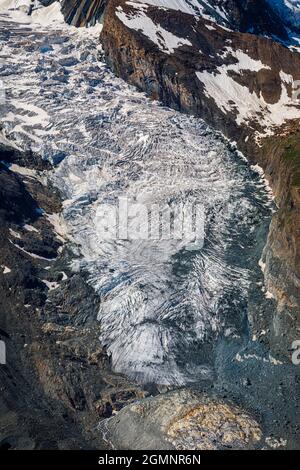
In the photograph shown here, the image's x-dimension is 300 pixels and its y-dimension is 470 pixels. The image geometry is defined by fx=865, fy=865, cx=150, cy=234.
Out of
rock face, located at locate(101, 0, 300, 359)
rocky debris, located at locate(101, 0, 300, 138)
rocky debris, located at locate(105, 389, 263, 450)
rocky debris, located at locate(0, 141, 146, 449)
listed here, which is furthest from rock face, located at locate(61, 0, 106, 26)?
rocky debris, located at locate(105, 389, 263, 450)

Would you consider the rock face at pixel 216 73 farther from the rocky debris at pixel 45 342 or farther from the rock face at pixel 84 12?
the rocky debris at pixel 45 342

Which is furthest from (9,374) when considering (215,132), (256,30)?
(256,30)

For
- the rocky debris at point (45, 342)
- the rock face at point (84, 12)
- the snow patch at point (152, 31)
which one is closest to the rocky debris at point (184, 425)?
the rocky debris at point (45, 342)

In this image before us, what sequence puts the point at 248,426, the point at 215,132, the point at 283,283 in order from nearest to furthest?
1. the point at 248,426
2. the point at 283,283
3. the point at 215,132

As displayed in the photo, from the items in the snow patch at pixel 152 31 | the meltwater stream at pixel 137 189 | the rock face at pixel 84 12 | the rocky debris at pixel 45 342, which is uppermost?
the snow patch at pixel 152 31

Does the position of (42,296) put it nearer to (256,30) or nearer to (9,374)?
(9,374)

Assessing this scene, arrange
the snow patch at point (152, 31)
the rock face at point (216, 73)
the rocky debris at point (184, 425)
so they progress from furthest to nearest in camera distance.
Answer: the snow patch at point (152, 31)
the rock face at point (216, 73)
the rocky debris at point (184, 425)

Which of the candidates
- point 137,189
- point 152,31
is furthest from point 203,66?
point 137,189
